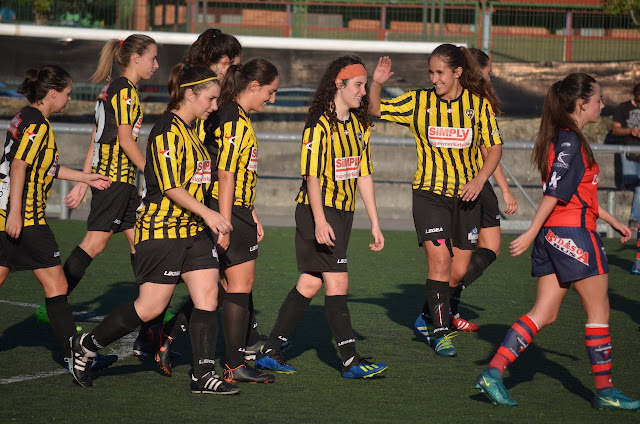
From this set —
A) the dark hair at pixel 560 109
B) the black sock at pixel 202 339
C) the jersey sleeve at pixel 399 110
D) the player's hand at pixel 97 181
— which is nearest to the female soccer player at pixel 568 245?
the dark hair at pixel 560 109

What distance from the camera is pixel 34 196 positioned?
5590 millimetres

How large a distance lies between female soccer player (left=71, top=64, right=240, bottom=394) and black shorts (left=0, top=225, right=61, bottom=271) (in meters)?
0.65

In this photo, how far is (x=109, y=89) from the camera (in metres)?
6.40

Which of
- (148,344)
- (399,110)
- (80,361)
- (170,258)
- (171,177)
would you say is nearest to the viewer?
(171,177)

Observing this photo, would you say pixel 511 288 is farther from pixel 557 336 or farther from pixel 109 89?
pixel 109 89

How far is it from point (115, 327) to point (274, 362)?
109 centimetres

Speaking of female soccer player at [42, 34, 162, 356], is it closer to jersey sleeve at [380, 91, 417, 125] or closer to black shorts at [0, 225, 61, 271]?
black shorts at [0, 225, 61, 271]

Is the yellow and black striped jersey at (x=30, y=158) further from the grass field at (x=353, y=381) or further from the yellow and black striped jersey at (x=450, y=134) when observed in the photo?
the yellow and black striped jersey at (x=450, y=134)

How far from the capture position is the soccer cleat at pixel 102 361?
5.59m

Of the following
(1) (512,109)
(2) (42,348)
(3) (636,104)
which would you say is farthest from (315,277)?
(1) (512,109)

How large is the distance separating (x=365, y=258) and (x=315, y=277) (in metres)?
4.81

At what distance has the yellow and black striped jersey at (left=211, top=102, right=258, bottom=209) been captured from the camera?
17.5ft

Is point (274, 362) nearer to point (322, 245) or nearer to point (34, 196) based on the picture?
point (322, 245)

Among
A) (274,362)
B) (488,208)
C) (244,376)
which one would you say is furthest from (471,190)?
(244,376)
